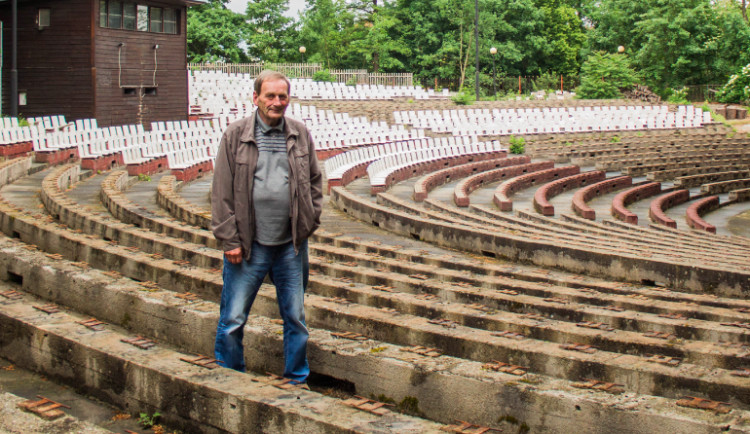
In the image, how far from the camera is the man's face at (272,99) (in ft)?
18.2

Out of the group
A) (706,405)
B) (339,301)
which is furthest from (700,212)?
(706,405)

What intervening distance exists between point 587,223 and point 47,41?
77.0 feet

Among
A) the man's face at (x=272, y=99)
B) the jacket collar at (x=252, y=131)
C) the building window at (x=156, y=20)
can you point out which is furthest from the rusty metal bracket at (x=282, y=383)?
the building window at (x=156, y=20)

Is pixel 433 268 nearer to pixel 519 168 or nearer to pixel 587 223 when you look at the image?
pixel 587 223

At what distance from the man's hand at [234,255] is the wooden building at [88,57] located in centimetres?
2853

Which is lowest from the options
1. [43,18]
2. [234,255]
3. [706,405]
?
[706,405]

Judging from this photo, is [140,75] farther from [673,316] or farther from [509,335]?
[509,335]

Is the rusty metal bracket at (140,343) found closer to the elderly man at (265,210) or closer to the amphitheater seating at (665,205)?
the elderly man at (265,210)

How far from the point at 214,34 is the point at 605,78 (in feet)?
94.0

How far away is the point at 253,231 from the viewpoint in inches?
223

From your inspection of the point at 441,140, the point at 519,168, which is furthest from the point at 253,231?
the point at 441,140

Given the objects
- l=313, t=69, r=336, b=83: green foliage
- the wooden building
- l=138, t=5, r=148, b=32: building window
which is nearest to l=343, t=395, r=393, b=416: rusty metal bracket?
the wooden building

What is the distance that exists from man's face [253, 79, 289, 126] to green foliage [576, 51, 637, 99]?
4602 cm

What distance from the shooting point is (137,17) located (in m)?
34.1
